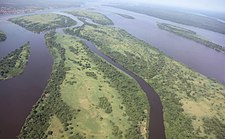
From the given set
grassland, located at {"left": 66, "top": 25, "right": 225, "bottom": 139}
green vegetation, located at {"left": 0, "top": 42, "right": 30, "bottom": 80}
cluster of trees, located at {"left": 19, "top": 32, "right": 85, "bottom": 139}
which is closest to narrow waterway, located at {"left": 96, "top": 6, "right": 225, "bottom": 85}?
grassland, located at {"left": 66, "top": 25, "right": 225, "bottom": 139}

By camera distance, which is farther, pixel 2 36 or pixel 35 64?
pixel 2 36

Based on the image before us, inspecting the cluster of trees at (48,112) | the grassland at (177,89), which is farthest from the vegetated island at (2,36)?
the cluster of trees at (48,112)

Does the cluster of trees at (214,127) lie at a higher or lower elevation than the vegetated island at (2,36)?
lower

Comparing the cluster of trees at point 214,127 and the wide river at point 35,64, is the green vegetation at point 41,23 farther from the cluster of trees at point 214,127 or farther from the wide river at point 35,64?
the cluster of trees at point 214,127

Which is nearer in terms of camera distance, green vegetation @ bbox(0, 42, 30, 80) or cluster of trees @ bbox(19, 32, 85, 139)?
cluster of trees @ bbox(19, 32, 85, 139)

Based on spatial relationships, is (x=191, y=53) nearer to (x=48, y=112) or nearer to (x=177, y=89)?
(x=177, y=89)

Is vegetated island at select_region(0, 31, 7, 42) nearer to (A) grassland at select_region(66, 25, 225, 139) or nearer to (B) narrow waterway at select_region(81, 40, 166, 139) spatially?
(A) grassland at select_region(66, 25, 225, 139)

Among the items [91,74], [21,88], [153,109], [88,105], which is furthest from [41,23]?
[153,109]
